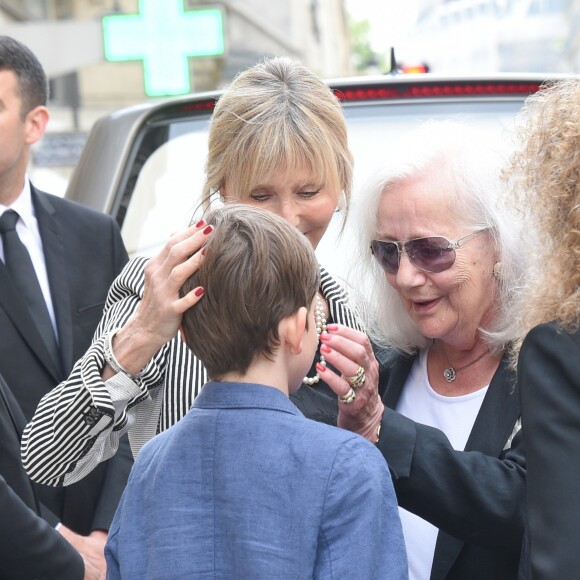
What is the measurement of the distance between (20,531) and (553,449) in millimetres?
1336

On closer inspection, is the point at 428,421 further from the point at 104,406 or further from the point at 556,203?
the point at 556,203

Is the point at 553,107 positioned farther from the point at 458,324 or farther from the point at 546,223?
the point at 458,324

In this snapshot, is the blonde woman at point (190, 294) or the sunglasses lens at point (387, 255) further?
the sunglasses lens at point (387, 255)

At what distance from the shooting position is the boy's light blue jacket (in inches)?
76.5

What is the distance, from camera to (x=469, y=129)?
9.46ft

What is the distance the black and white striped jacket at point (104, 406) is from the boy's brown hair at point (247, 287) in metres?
0.37

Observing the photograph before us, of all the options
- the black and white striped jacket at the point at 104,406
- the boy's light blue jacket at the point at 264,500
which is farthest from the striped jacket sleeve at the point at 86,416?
the boy's light blue jacket at the point at 264,500

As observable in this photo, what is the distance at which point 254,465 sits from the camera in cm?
198

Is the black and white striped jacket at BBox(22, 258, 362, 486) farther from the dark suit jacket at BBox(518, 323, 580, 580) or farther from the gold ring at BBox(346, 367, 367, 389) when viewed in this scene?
the dark suit jacket at BBox(518, 323, 580, 580)

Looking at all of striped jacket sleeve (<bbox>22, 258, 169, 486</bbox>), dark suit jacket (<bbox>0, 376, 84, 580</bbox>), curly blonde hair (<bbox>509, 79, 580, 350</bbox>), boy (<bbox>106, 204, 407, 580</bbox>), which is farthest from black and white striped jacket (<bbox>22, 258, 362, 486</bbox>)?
curly blonde hair (<bbox>509, 79, 580, 350</bbox>)

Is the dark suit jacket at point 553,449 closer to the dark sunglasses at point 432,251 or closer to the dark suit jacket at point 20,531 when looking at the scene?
the dark sunglasses at point 432,251

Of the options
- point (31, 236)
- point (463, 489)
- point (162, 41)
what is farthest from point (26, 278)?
point (162, 41)

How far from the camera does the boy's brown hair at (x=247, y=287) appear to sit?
204 cm

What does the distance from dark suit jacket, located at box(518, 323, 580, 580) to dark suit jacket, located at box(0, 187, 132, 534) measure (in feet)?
5.16
